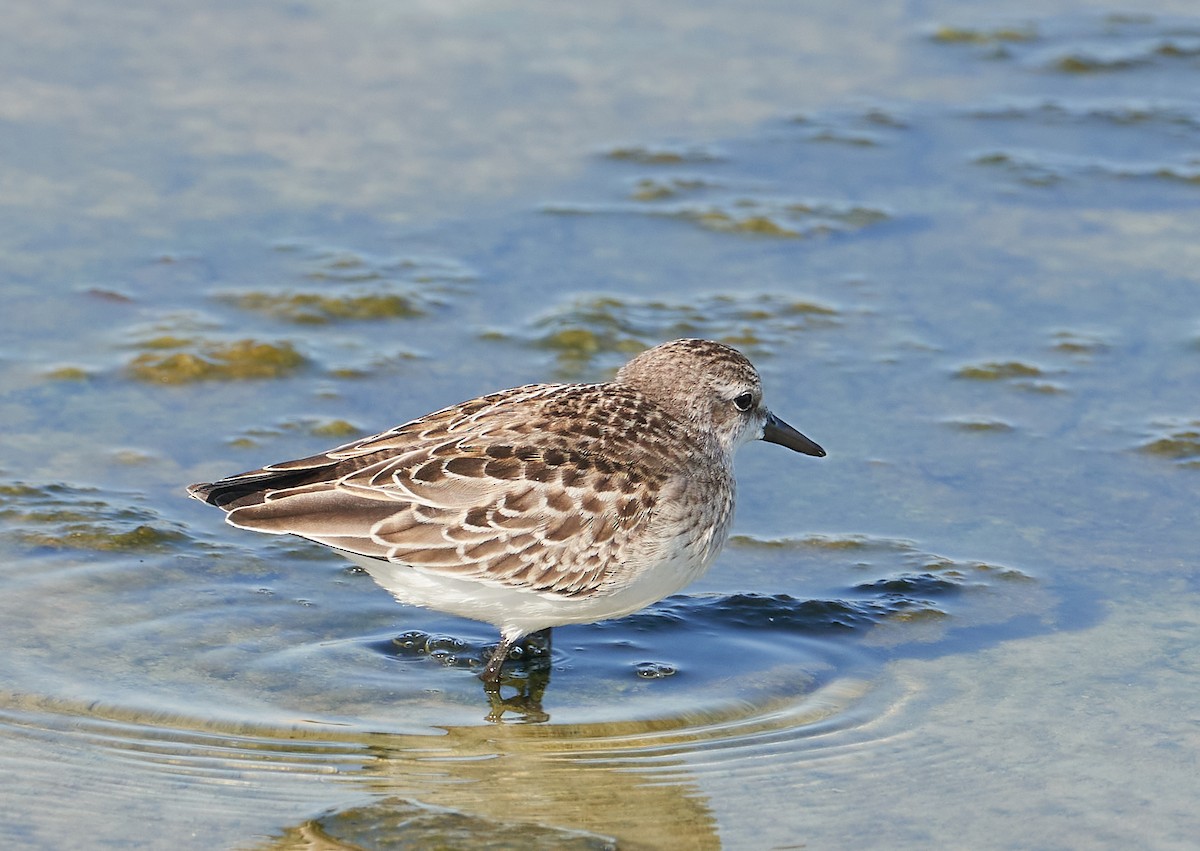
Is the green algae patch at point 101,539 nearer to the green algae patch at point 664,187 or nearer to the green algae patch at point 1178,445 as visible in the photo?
the green algae patch at point 664,187

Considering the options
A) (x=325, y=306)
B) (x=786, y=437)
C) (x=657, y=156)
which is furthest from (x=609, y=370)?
(x=657, y=156)

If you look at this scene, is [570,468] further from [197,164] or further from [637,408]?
[197,164]

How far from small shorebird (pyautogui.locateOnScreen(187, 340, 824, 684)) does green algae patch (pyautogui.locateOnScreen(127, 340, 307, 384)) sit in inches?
110

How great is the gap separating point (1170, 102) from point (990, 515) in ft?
18.5

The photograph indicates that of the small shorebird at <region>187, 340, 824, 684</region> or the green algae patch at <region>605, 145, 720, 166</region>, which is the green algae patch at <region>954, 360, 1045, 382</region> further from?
the small shorebird at <region>187, 340, 824, 684</region>

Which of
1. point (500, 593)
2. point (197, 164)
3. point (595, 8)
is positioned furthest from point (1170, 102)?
point (500, 593)

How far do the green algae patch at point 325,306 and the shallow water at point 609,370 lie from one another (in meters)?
0.03

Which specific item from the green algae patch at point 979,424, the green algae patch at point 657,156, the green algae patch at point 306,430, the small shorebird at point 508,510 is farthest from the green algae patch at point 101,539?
the green algae patch at point 657,156

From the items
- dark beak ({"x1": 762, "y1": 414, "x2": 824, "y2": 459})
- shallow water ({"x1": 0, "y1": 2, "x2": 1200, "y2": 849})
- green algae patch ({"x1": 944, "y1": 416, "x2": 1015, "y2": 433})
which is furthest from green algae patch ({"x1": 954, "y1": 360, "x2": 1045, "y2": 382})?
dark beak ({"x1": 762, "y1": 414, "x2": 824, "y2": 459})

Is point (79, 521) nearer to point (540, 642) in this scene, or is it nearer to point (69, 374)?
point (69, 374)

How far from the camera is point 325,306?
10.6 m

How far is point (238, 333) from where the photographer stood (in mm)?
10258

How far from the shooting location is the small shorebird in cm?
699

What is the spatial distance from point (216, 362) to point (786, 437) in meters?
3.54
